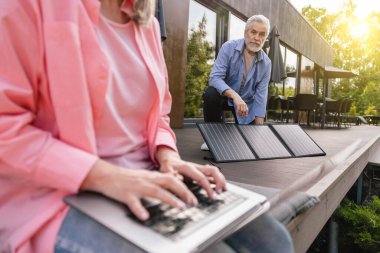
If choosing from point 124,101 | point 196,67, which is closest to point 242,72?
point 124,101

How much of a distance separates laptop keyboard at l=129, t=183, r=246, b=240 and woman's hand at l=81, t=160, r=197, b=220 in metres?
0.03

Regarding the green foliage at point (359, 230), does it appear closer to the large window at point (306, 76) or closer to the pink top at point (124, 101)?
the pink top at point (124, 101)

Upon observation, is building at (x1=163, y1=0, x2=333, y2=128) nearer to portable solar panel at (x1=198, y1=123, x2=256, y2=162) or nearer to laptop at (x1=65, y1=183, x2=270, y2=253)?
portable solar panel at (x1=198, y1=123, x2=256, y2=162)

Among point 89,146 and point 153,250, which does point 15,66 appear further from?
point 153,250

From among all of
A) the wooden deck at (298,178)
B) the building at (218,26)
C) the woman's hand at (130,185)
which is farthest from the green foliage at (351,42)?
the woman's hand at (130,185)

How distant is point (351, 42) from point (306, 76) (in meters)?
17.9

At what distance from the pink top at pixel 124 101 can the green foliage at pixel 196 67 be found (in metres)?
6.47

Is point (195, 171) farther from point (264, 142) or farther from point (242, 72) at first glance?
point (242, 72)

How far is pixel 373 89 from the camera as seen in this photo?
93.4 feet

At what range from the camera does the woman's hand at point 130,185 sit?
740mm

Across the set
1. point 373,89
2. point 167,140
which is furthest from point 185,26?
point 373,89

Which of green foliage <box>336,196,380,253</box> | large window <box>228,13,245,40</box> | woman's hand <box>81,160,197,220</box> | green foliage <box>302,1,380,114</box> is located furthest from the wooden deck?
green foliage <box>302,1,380,114</box>

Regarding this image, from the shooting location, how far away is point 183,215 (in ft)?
2.55

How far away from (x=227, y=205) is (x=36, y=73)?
1.85 ft
